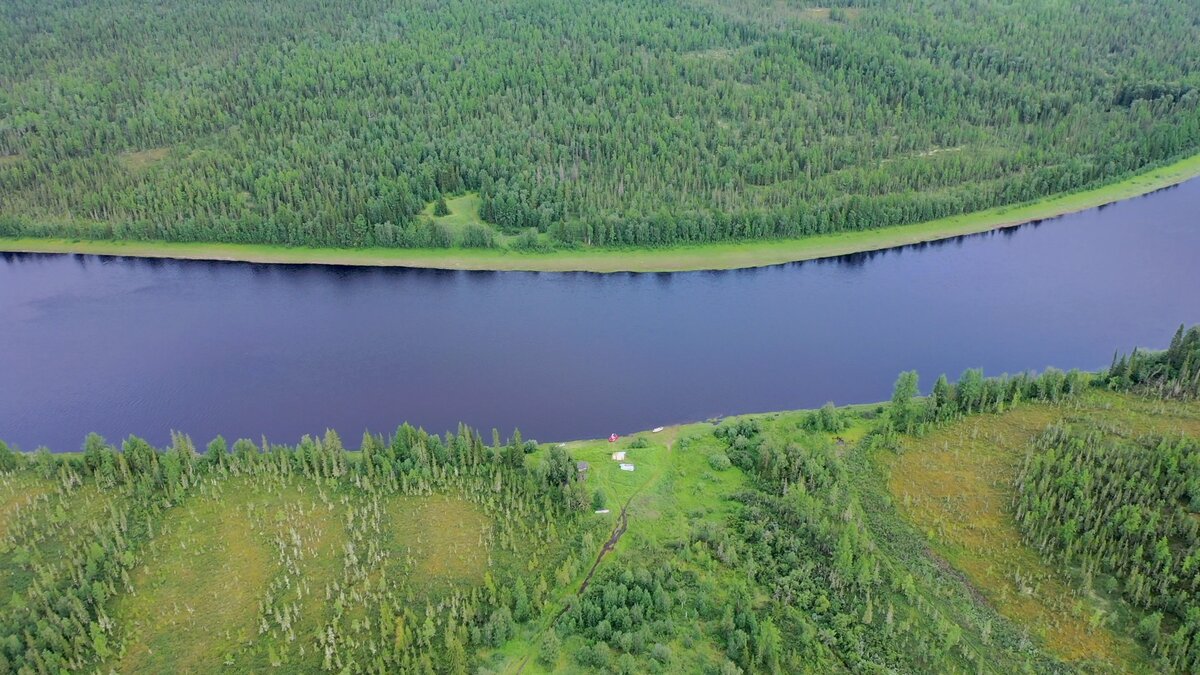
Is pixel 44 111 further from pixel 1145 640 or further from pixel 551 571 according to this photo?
pixel 1145 640

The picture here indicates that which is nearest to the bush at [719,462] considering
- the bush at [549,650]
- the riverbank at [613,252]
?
the bush at [549,650]

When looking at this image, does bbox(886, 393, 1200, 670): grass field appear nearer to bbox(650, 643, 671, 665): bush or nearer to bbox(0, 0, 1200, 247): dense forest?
bbox(650, 643, 671, 665): bush

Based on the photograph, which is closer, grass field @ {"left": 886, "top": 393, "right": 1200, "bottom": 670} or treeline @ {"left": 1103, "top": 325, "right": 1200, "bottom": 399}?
grass field @ {"left": 886, "top": 393, "right": 1200, "bottom": 670}

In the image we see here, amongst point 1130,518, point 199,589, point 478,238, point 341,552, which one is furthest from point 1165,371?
point 199,589

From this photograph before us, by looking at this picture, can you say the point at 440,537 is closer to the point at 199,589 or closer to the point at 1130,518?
the point at 199,589

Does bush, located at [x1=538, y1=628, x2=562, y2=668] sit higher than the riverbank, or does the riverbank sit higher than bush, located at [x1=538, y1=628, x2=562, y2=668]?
the riverbank

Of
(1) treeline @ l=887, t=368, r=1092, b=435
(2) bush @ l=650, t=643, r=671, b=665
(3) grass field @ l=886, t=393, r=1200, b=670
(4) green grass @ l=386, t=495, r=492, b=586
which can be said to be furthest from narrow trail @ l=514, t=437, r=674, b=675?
(1) treeline @ l=887, t=368, r=1092, b=435

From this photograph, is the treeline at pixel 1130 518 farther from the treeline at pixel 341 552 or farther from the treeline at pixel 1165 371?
the treeline at pixel 341 552

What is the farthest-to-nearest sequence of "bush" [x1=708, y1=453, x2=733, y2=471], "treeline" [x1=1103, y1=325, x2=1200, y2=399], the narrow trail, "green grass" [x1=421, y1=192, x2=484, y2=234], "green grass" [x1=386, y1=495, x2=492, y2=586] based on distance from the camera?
"green grass" [x1=421, y1=192, x2=484, y2=234]
"treeline" [x1=1103, y1=325, x2=1200, y2=399]
"bush" [x1=708, y1=453, x2=733, y2=471]
"green grass" [x1=386, y1=495, x2=492, y2=586]
the narrow trail
